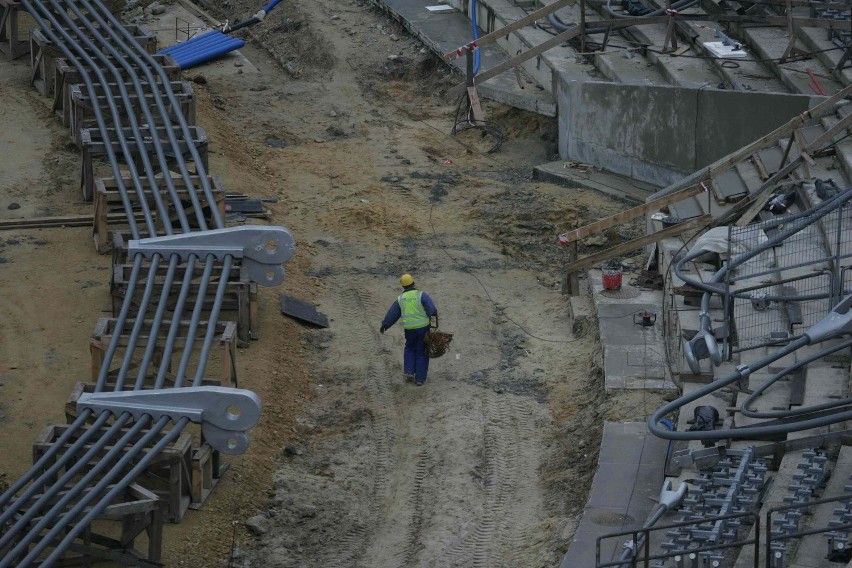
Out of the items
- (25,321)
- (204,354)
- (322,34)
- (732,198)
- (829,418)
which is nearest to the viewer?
(829,418)

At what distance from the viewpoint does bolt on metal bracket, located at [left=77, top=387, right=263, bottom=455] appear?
45.3 ft

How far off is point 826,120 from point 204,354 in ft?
35.0

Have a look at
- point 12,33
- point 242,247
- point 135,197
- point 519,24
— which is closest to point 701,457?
point 242,247

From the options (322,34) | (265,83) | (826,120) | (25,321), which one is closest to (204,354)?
(25,321)

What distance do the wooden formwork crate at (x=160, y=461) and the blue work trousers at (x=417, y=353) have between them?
4.00 metres

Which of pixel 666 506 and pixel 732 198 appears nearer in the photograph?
pixel 666 506

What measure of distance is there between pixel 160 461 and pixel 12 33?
56.1ft

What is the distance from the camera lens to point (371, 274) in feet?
68.6

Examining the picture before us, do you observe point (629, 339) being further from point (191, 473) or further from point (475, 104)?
point (475, 104)

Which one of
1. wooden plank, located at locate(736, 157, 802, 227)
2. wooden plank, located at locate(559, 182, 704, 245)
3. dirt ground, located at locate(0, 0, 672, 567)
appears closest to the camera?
dirt ground, located at locate(0, 0, 672, 567)

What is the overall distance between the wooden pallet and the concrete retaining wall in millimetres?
8398

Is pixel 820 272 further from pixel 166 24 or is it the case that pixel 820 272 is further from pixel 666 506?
pixel 166 24

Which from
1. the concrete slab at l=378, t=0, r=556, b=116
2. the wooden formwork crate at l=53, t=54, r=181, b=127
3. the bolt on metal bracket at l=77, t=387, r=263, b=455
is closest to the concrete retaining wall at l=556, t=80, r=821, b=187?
the concrete slab at l=378, t=0, r=556, b=116

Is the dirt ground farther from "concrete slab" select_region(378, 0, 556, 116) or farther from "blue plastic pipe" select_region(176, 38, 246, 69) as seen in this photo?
"blue plastic pipe" select_region(176, 38, 246, 69)
